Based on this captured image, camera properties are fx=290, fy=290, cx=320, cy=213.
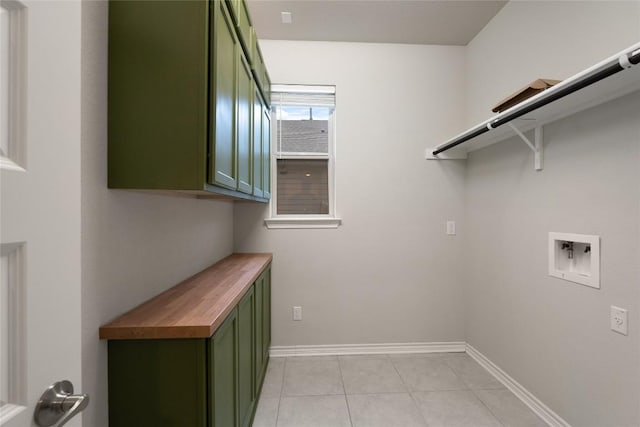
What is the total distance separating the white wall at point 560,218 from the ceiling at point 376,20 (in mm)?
224

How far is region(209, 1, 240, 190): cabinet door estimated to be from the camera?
1153 mm

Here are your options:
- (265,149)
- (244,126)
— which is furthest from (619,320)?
(265,149)

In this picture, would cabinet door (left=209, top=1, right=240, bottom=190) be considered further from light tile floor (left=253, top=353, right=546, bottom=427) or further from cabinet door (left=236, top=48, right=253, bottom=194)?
light tile floor (left=253, top=353, right=546, bottom=427)

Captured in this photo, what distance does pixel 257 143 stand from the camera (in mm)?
2064

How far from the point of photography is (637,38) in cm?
136

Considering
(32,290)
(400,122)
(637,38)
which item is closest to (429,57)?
(400,122)

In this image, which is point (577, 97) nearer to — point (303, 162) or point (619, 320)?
point (619, 320)

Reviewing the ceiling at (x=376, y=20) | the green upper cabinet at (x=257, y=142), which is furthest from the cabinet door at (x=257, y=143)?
the ceiling at (x=376, y=20)

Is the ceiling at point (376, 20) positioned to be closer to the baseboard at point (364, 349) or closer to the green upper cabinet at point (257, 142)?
the green upper cabinet at point (257, 142)

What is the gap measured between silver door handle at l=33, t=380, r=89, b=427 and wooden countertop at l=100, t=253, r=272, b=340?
0.46m

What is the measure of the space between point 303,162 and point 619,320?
2387 mm

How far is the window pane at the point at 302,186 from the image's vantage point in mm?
2818

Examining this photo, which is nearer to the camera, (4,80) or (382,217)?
(4,80)

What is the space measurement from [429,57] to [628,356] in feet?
8.60
